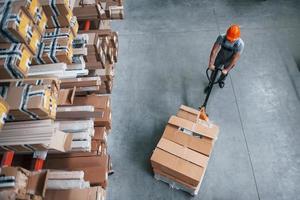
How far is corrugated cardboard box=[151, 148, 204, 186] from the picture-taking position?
4.02 meters

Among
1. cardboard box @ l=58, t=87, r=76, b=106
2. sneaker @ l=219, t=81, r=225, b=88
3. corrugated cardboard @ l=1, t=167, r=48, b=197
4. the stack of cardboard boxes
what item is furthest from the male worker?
corrugated cardboard @ l=1, t=167, r=48, b=197

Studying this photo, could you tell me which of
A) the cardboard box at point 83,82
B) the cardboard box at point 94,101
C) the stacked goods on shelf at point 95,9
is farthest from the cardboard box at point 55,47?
the cardboard box at point 94,101

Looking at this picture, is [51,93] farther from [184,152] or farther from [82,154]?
[184,152]

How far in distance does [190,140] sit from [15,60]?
2.96 metres

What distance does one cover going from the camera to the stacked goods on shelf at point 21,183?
7.75ft

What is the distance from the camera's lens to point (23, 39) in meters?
2.50

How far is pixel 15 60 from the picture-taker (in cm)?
245

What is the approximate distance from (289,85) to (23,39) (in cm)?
567

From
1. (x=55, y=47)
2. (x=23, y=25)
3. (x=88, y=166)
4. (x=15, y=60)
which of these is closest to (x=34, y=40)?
(x=23, y=25)

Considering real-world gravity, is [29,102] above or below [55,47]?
below

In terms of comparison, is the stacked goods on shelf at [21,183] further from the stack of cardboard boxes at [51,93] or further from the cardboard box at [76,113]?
the cardboard box at [76,113]

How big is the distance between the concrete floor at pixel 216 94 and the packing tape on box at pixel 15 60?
9.34 feet

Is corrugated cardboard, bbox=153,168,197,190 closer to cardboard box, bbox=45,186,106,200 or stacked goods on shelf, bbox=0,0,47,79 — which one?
cardboard box, bbox=45,186,106,200

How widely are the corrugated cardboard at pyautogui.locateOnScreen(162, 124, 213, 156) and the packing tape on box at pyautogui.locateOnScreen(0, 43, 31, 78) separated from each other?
8.63ft
